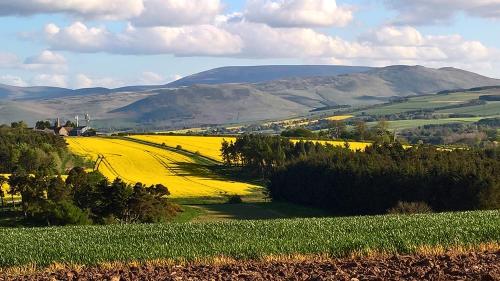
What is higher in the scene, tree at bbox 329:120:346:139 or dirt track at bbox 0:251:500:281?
tree at bbox 329:120:346:139

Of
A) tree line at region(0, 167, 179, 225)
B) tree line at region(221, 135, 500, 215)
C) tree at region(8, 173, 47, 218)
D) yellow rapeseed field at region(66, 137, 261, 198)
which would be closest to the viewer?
tree line at region(0, 167, 179, 225)

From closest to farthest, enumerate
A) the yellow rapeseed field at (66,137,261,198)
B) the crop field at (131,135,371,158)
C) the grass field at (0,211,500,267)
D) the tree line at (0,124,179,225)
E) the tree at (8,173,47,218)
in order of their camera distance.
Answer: the grass field at (0,211,500,267) < the tree line at (0,124,179,225) < the tree at (8,173,47,218) < the yellow rapeseed field at (66,137,261,198) < the crop field at (131,135,371,158)

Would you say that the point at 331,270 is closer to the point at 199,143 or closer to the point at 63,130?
the point at 199,143

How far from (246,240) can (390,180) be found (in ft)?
162

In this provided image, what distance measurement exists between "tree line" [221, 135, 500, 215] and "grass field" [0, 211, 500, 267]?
37.6 metres

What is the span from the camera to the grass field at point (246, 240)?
22234 millimetres

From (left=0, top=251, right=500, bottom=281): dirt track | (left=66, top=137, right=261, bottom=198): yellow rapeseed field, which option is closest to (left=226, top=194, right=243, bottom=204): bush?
(left=66, top=137, right=261, bottom=198): yellow rapeseed field

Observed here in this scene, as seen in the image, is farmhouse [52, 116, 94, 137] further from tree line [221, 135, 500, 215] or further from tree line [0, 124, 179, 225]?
tree line [0, 124, 179, 225]

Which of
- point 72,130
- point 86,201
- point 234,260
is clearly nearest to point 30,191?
point 86,201

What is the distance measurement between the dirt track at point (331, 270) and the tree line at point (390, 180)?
154 feet

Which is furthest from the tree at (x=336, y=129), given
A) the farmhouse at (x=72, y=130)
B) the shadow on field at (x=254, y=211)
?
the shadow on field at (x=254, y=211)

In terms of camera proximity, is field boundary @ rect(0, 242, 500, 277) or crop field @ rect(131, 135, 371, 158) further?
crop field @ rect(131, 135, 371, 158)

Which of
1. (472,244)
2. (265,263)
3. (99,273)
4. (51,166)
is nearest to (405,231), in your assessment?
(472,244)

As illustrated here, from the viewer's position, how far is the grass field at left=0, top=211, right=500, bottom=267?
22234 mm
